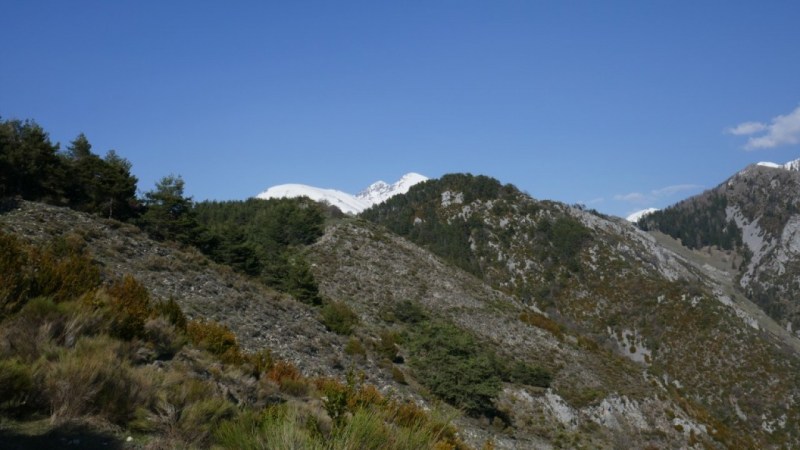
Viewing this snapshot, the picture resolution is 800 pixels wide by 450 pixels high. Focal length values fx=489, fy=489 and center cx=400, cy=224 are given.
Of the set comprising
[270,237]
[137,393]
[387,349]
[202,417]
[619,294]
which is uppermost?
[270,237]

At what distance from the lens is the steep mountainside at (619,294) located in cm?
5688

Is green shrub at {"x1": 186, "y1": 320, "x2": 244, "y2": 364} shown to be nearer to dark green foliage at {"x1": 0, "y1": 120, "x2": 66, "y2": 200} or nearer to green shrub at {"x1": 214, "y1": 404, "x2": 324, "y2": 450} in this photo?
green shrub at {"x1": 214, "y1": 404, "x2": 324, "y2": 450}

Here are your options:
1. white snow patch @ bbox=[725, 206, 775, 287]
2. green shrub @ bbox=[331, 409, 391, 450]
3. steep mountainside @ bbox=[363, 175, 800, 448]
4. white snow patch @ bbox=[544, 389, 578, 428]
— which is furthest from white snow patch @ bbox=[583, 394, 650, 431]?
white snow patch @ bbox=[725, 206, 775, 287]

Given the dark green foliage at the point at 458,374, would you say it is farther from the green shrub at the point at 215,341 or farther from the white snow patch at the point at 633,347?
the white snow patch at the point at 633,347

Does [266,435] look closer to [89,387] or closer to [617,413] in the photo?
[89,387]

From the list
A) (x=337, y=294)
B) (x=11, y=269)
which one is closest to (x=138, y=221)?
(x=337, y=294)

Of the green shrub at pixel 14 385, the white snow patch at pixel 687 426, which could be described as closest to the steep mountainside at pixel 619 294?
the white snow patch at pixel 687 426

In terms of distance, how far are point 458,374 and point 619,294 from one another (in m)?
59.8

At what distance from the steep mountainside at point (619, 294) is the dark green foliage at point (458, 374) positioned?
2635cm

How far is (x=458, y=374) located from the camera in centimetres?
1978

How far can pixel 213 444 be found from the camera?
5180 mm

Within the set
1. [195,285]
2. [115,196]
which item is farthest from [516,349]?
[115,196]

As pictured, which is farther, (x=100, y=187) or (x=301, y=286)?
(x=301, y=286)

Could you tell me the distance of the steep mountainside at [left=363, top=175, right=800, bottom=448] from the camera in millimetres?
56875
